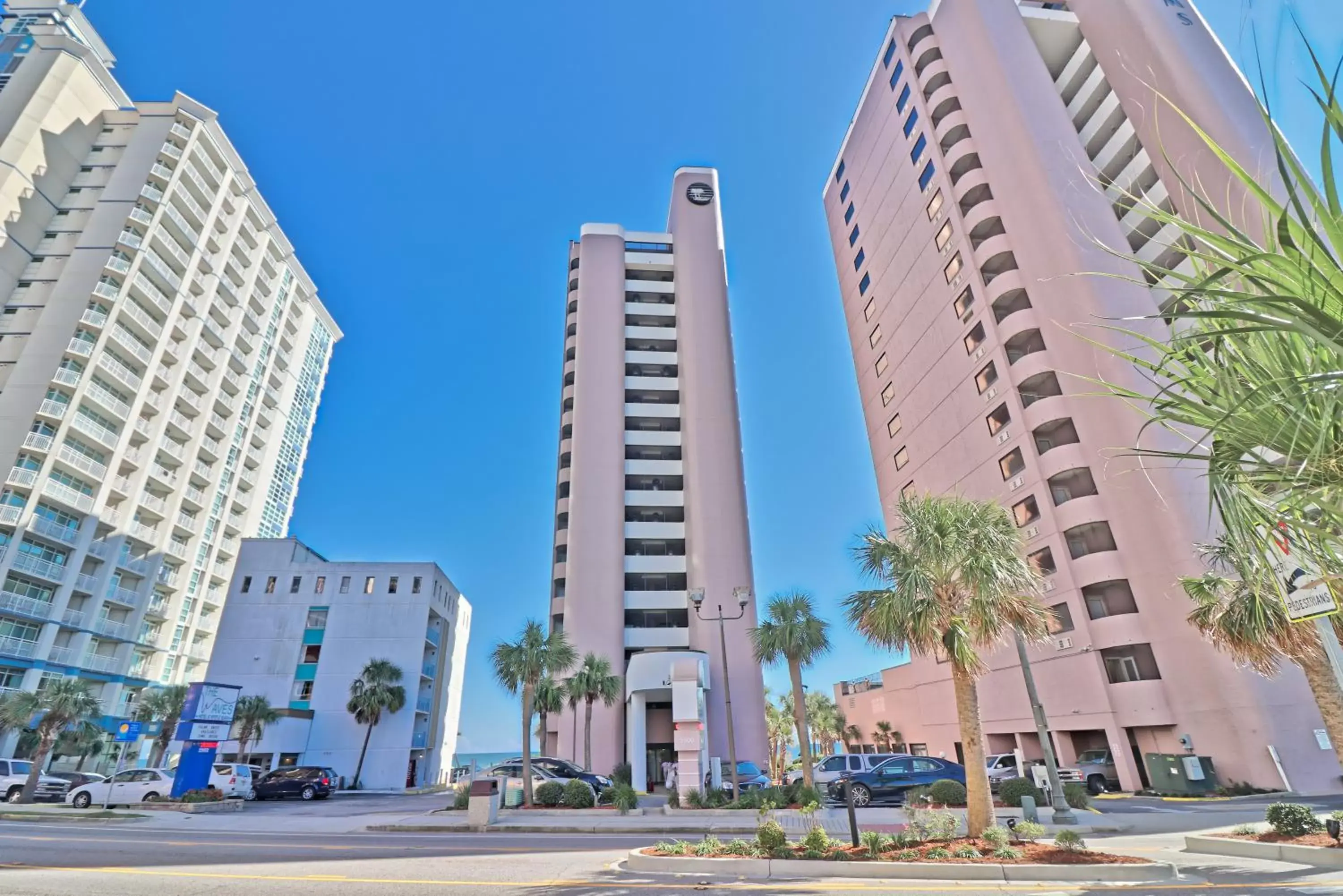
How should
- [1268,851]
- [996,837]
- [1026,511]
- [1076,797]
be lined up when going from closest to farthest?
[996,837] → [1268,851] → [1076,797] → [1026,511]

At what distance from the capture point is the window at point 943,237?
43281 millimetres

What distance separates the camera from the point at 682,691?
28.2 meters

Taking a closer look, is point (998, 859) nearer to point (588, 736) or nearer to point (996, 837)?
point (996, 837)

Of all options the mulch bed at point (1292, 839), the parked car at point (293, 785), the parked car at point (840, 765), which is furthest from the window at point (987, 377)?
the parked car at point (293, 785)

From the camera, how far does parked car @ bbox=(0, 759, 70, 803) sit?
29.2 meters

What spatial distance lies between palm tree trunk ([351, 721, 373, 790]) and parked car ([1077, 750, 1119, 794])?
45181 millimetres

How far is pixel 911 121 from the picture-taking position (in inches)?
1940

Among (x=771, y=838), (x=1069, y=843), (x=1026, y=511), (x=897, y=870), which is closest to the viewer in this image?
(x=897, y=870)

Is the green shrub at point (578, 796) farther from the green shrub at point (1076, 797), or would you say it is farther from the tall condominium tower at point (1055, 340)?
the tall condominium tower at point (1055, 340)

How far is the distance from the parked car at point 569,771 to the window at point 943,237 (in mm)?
39153

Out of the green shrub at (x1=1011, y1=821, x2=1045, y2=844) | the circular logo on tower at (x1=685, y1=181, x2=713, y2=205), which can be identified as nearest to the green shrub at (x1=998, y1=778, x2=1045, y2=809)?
the green shrub at (x1=1011, y1=821, x2=1045, y2=844)

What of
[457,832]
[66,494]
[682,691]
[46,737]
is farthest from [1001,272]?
[66,494]

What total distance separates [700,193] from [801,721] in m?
52.5

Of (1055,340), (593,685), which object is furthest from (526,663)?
(1055,340)
